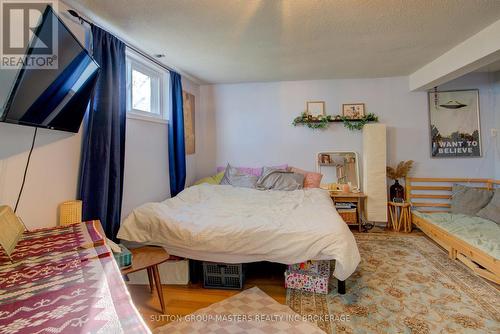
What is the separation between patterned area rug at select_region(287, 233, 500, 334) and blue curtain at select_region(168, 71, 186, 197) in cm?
A: 200

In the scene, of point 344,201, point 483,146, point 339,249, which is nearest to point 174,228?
point 339,249

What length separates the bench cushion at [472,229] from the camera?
Answer: 2396 mm

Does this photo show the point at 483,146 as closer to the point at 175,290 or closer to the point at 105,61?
the point at 175,290

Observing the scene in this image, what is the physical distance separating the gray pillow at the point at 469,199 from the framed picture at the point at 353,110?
166 cm

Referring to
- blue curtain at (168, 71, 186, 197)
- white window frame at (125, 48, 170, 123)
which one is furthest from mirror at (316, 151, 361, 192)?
white window frame at (125, 48, 170, 123)

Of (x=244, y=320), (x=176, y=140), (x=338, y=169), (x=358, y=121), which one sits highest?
(x=358, y=121)

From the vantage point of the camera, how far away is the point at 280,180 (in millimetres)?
3715

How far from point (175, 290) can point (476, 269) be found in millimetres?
2715

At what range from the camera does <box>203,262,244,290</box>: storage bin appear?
7.34 feet

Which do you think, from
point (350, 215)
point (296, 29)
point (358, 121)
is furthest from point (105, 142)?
point (358, 121)

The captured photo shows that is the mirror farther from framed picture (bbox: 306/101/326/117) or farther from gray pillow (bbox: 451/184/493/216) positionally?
gray pillow (bbox: 451/184/493/216)

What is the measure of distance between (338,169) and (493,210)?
1.86m

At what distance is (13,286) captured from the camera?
2.90 ft

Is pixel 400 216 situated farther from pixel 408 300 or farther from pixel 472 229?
pixel 408 300
